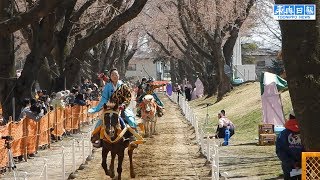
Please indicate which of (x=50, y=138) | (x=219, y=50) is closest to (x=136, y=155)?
(x=50, y=138)

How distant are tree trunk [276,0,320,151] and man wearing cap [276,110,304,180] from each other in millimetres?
2104

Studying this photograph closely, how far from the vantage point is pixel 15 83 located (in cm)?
2286

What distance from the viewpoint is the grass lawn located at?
16.6 m

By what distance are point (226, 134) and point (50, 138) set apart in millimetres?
5909

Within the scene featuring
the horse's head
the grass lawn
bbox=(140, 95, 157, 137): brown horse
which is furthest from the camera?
bbox=(140, 95, 157, 137): brown horse

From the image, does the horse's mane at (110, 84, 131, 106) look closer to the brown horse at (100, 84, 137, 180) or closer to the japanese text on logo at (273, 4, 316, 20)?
the brown horse at (100, 84, 137, 180)

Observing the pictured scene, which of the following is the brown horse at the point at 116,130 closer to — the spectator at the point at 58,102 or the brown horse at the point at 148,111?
the spectator at the point at 58,102

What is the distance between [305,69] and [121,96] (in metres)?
6.55

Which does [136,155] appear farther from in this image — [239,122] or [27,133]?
[239,122]

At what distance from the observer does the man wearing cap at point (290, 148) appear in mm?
11523

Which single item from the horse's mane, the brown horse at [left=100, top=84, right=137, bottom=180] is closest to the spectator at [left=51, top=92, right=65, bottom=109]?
the brown horse at [left=100, top=84, right=137, bottom=180]

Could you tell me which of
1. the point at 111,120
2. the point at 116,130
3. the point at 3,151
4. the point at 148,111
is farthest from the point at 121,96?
the point at 148,111

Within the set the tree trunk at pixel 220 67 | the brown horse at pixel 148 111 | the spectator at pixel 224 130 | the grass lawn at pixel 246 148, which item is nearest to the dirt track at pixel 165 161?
the brown horse at pixel 148 111

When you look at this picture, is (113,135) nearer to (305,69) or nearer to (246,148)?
(305,69)
